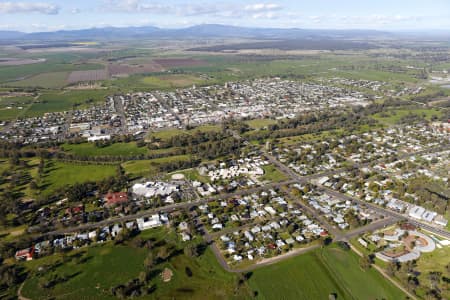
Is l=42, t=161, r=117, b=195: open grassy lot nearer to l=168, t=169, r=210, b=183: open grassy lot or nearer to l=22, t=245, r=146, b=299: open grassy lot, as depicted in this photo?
l=168, t=169, r=210, b=183: open grassy lot

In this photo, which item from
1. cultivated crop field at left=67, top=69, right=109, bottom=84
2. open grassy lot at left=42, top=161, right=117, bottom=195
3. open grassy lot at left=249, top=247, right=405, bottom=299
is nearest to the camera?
open grassy lot at left=249, top=247, right=405, bottom=299

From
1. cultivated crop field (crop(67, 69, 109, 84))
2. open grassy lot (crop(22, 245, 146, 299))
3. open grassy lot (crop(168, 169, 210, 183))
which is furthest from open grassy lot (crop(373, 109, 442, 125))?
cultivated crop field (crop(67, 69, 109, 84))

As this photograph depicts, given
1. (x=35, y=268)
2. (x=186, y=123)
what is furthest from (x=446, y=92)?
(x=35, y=268)

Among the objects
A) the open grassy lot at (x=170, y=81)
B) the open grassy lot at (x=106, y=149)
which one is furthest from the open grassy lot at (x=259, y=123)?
the open grassy lot at (x=170, y=81)

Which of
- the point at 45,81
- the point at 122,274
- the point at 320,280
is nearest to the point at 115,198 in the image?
the point at 122,274

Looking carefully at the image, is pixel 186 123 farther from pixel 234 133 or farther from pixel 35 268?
pixel 35 268
